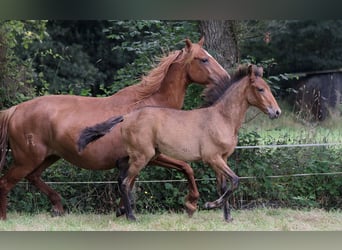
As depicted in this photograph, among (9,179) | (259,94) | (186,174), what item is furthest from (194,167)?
(9,179)

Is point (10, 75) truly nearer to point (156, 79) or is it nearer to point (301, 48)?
point (156, 79)

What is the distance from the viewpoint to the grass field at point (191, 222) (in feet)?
16.8

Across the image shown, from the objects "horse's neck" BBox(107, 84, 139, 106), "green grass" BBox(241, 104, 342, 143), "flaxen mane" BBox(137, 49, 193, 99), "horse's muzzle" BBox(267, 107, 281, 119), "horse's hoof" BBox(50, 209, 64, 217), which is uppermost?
"flaxen mane" BBox(137, 49, 193, 99)

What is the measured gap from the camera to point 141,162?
5.21m

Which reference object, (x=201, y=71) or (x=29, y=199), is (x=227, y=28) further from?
(x=29, y=199)

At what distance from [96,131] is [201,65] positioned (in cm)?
111

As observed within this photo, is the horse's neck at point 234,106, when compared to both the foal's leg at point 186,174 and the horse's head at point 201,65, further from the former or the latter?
the foal's leg at point 186,174

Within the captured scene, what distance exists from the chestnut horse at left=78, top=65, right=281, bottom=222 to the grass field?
0.25 meters

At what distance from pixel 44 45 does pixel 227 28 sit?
759 centimetres

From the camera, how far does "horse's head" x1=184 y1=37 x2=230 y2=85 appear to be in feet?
18.1

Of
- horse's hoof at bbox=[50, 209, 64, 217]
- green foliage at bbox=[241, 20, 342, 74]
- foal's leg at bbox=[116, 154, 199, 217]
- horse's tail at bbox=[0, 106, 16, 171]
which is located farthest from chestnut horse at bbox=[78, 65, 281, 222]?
green foliage at bbox=[241, 20, 342, 74]

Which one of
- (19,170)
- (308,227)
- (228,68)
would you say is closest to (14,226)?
(19,170)

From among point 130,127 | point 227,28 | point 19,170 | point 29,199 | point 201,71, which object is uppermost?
point 227,28

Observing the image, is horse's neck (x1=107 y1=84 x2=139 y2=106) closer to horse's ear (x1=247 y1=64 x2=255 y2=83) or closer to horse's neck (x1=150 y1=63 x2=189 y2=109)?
horse's neck (x1=150 y1=63 x2=189 y2=109)
